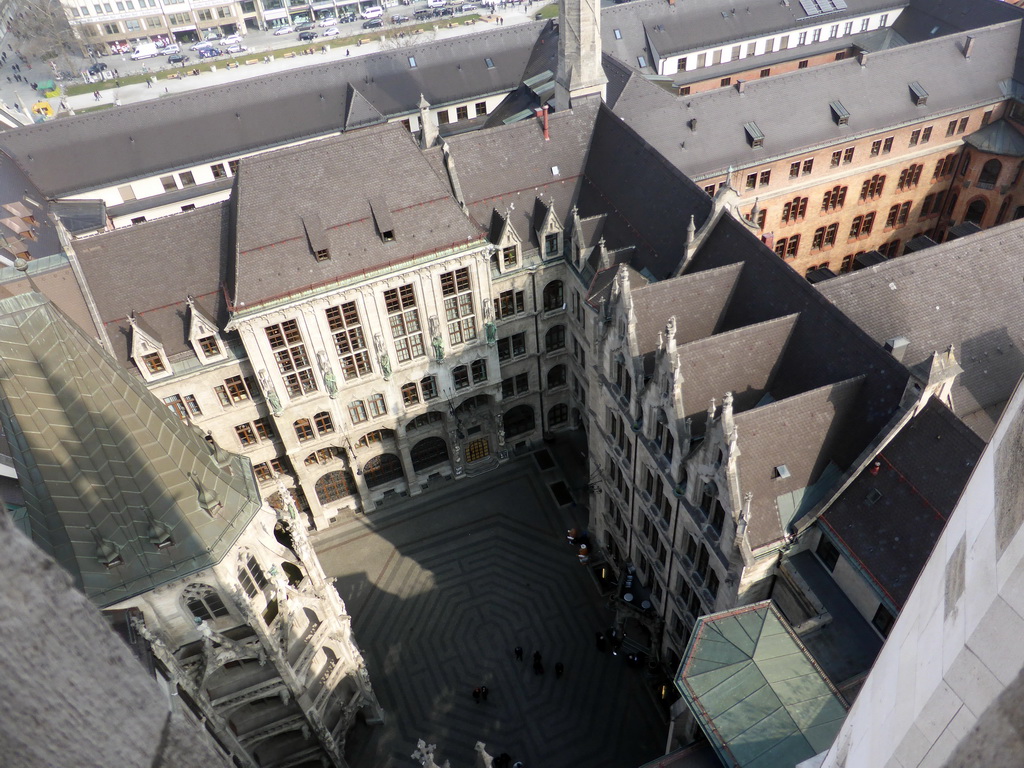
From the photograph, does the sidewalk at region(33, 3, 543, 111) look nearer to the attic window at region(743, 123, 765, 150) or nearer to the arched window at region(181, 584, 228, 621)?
the attic window at region(743, 123, 765, 150)

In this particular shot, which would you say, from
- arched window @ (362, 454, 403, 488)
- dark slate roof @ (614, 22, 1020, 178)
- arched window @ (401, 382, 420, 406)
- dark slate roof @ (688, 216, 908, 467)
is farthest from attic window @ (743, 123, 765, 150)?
arched window @ (362, 454, 403, 488)

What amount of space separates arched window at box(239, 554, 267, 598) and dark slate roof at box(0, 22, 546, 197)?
52.7 meters

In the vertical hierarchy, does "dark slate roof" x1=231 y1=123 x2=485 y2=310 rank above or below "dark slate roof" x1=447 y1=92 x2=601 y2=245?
below

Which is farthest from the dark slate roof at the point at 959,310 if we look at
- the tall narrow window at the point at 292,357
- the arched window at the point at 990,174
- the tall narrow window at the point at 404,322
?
the arched window at the point at 990,174

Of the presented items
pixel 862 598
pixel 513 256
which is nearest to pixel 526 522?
pixel 513 256

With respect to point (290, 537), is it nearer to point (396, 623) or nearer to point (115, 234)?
point (396, 623)

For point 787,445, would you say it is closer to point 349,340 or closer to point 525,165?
point 349,340

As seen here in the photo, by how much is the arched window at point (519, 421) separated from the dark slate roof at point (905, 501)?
29069 mm

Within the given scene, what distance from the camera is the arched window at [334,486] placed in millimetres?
53906

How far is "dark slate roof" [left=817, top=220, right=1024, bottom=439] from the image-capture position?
121 feet

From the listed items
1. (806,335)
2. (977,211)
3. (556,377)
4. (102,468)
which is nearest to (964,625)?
(102,468)

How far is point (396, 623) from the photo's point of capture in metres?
48.5

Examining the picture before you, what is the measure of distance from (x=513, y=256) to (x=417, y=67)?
3581cm

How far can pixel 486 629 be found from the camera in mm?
47594
